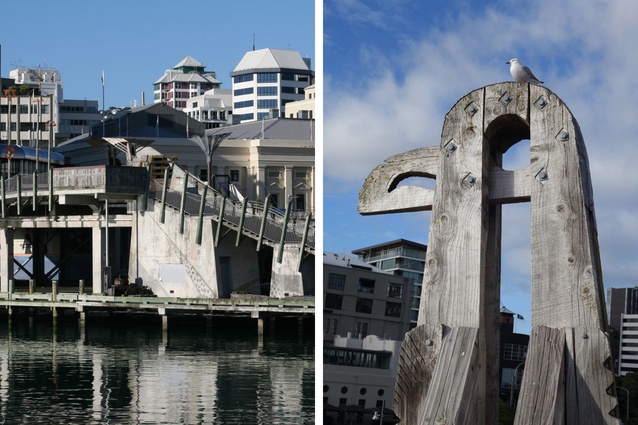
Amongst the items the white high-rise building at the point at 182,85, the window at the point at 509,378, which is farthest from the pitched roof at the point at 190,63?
the window at the point at 509,378

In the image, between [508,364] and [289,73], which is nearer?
[508,364]

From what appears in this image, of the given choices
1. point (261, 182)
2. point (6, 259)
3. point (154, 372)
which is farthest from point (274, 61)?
point (154, 372)

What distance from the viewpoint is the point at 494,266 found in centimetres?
325

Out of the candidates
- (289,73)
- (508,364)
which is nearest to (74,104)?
(289,73)

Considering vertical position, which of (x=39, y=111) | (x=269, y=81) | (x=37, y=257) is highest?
(x=269, y=81)

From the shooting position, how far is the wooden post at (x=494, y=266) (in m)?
2.98

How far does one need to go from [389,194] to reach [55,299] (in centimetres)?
3218

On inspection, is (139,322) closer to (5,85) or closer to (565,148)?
(565,148)

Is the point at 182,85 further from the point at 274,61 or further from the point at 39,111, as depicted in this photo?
the point at 39,111

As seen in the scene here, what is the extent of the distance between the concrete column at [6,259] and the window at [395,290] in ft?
122

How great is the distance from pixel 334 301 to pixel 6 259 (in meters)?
37.3

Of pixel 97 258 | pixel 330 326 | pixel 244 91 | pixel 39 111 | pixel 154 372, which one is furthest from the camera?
pixel 244 91

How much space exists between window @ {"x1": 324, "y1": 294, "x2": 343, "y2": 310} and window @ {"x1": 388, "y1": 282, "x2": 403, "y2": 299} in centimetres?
20

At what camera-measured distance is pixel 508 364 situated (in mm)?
5461
